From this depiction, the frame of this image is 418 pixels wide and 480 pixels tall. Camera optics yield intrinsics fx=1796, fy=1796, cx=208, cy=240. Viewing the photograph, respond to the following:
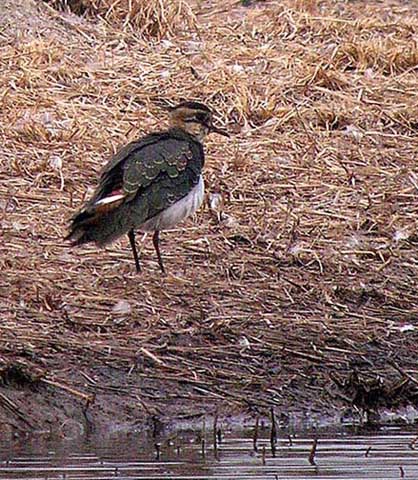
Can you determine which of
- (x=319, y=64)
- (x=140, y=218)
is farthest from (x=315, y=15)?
(x=140, y=218)

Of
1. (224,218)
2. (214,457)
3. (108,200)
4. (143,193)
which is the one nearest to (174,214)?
(143,193)

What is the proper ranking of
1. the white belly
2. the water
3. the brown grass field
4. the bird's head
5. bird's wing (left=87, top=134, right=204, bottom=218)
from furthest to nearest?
1. the bird's head
2. the white belly
3. bird's wing (left=87, top=134, right=204, bottom=218)
4. the brown grass field
5. the water

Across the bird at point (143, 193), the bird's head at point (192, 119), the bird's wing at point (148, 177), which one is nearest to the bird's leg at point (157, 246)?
the bird at point (143, 193)

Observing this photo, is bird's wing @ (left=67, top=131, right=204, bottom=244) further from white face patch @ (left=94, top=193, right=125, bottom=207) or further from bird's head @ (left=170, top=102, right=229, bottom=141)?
bird's head @ (left=170, top=102, right=229, bottom=141)

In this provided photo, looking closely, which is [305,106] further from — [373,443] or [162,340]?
[373,443]

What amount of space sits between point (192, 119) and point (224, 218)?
0.86m

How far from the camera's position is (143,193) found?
33.3ft

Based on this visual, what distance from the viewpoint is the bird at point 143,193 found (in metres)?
9.95

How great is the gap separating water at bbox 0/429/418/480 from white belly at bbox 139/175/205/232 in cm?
212

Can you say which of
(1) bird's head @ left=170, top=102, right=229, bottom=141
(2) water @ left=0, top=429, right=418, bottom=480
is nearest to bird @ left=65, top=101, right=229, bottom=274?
(1) bird's head @ left=170, top=102, right=229, bottom=141

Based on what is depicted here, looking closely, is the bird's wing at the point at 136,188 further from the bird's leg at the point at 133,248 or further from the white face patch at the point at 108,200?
the bird's leg at the point at 133,248

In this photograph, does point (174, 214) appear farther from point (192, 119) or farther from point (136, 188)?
point (192, 119)

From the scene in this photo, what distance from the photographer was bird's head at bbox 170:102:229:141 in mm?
11055

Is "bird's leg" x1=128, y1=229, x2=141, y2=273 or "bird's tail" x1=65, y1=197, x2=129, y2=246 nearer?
"bird's tail" x1=65, y1=197, x2=129, y2=246
